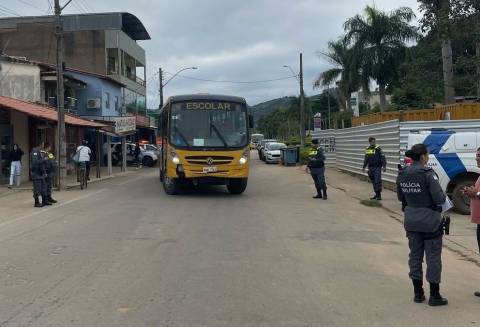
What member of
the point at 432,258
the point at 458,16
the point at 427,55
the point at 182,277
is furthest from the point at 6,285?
the point at 427,55

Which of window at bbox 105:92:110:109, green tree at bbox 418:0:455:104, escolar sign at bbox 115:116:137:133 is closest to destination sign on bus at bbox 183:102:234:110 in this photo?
green tree at bbox 418:0:455:104

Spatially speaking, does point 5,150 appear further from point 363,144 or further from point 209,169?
point 363,144

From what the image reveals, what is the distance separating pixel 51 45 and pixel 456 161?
44599 mm

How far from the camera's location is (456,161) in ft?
45.3

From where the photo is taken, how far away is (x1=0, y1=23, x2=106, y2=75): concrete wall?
5069 cm

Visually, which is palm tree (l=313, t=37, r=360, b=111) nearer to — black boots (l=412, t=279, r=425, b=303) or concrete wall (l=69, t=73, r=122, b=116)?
concrete wall (l=69, t=73, r=122, b=116)

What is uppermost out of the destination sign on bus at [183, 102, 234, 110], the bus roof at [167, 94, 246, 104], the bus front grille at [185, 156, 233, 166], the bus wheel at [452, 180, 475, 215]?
the bus roof at [167, 94, 246, 104]

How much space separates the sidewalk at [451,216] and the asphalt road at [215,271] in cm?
35

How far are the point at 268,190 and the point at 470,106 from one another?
25.8ft

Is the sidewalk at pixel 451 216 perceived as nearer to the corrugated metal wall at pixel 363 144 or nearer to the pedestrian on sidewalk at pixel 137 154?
the corrugated metal wall at pixel 363 144

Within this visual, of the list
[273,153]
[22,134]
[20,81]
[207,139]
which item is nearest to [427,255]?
[207,139]

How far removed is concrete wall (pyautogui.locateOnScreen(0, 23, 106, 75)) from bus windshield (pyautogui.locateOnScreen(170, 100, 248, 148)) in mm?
33971

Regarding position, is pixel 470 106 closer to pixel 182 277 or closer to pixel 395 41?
pixel 182 277

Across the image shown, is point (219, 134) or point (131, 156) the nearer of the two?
point (219, 134)
